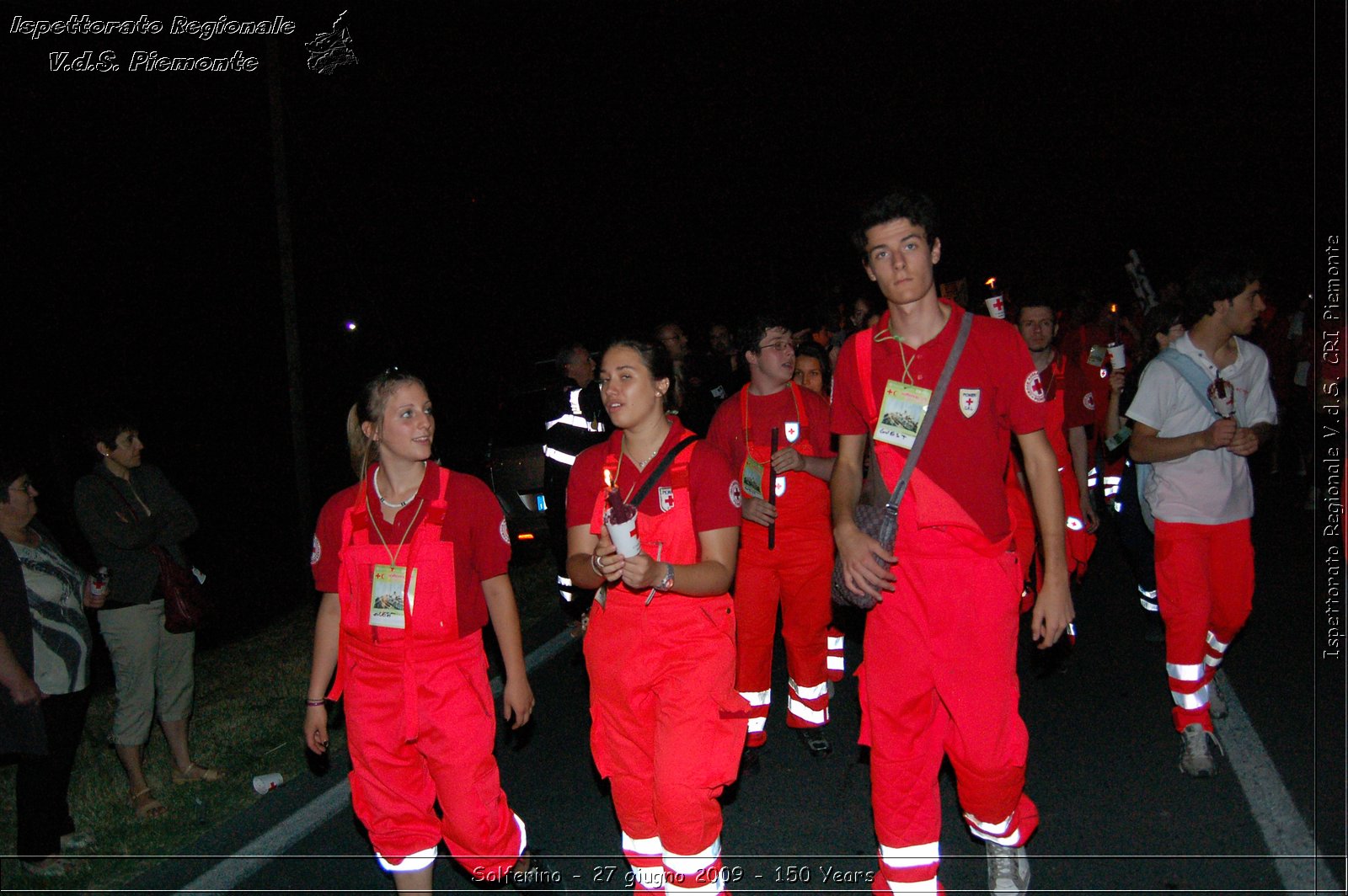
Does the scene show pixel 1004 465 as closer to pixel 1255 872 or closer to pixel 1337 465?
pixel 1255 872

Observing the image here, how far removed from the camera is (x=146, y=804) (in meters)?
5.59

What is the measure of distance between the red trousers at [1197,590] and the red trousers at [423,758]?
3499mm

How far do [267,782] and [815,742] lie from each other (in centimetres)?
315

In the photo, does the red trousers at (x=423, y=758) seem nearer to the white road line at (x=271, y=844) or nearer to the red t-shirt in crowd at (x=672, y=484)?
the red t-shirt in crowd at (x=672, y=484)

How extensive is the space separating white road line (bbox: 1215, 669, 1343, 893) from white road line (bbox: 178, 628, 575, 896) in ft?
11.3

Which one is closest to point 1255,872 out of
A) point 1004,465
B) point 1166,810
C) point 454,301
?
point 1166,810

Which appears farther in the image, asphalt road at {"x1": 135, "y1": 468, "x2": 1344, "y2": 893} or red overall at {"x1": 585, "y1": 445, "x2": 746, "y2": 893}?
asphalt road at {"x1": 135, "y1": 468, "x2": 1344, "y2": 893}

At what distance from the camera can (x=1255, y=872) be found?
163 inches

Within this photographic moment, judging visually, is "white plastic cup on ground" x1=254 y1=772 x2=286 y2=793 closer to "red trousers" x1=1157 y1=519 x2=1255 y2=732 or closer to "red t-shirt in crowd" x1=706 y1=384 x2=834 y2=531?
"red t-shirt in crowd" x1=706 y1=384 x2=834 y2=531

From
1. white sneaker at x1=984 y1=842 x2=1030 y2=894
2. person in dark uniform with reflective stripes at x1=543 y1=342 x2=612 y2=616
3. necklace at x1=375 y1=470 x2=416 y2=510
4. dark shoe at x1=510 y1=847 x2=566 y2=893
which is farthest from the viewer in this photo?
person in dark uniform with reflective stripes at x1=543 y1=342 x2=612 y2=616

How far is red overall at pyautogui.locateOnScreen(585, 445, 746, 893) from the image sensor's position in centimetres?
365

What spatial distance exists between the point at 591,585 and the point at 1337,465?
424 centimetres

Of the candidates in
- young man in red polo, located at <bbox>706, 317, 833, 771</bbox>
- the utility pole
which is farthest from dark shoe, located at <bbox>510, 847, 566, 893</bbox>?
the utility pole

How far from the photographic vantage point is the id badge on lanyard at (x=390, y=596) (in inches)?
150
